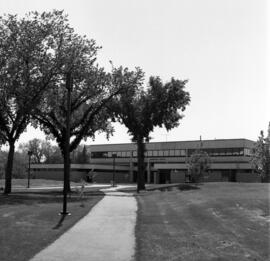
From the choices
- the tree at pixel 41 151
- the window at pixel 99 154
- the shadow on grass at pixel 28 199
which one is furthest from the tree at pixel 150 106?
the tree at pixel 41 151

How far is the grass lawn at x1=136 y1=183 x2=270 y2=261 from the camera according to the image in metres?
9.78

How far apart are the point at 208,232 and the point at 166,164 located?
72.2 metres

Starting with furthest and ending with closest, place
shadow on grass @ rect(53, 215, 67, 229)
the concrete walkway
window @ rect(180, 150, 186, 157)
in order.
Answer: window @ rect(180, 150, 186, 157), shadow on grass @ rect(53, 215, 67, 229), the concrete walkway

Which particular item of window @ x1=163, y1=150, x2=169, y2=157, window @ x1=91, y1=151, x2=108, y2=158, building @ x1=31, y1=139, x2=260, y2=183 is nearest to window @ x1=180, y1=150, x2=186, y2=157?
building @ x1=31, y1=139, x2=260, y2=183

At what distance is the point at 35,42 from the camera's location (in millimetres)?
31078

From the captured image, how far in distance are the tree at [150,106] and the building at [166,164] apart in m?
27.3

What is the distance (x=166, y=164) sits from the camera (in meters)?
84.9

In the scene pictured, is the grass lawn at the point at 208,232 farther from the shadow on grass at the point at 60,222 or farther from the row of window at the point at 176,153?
the row of window at the point at 176,153

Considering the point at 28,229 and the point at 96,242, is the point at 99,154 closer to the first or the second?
the point at 28,229

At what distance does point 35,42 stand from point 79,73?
16.2ft

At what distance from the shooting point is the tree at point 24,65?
99.1ft

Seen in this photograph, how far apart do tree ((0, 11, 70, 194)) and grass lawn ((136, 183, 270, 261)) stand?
15400mm

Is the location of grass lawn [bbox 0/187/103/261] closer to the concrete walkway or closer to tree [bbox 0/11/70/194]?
the concrete walkway

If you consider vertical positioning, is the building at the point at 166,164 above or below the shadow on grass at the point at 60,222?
above
